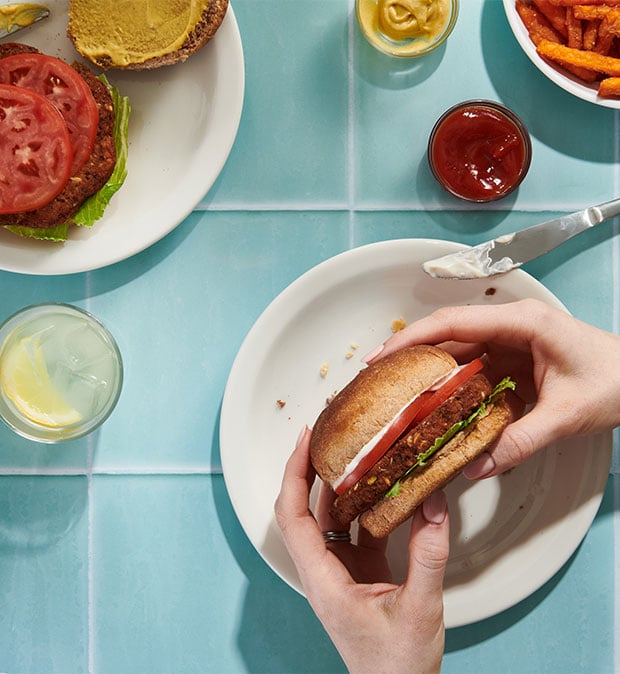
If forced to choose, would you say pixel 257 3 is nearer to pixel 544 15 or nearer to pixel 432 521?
pixel 544 15

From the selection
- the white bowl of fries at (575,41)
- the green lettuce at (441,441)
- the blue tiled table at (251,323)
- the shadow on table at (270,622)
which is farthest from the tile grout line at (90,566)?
the white bowl of fries at (575,41)

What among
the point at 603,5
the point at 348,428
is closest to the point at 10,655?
the point at 348,428

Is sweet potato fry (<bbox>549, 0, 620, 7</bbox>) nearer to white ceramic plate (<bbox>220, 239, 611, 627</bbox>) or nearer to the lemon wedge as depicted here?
white ceramic plate (<bbox>220, 239, 611, 627</bbox>)

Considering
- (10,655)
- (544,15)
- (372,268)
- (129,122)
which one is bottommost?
(10,655)

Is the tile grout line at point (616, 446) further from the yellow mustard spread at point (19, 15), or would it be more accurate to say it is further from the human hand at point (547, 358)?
Result: the yellow mustard spread at point (19, 15)

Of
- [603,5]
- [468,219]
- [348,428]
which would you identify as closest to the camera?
[348,428]

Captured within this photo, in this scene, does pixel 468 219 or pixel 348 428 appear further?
pixel 468 219

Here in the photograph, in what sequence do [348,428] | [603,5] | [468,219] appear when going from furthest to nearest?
[468,219] < [603,5] < [348,428]

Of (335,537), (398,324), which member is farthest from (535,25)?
(335,537)
